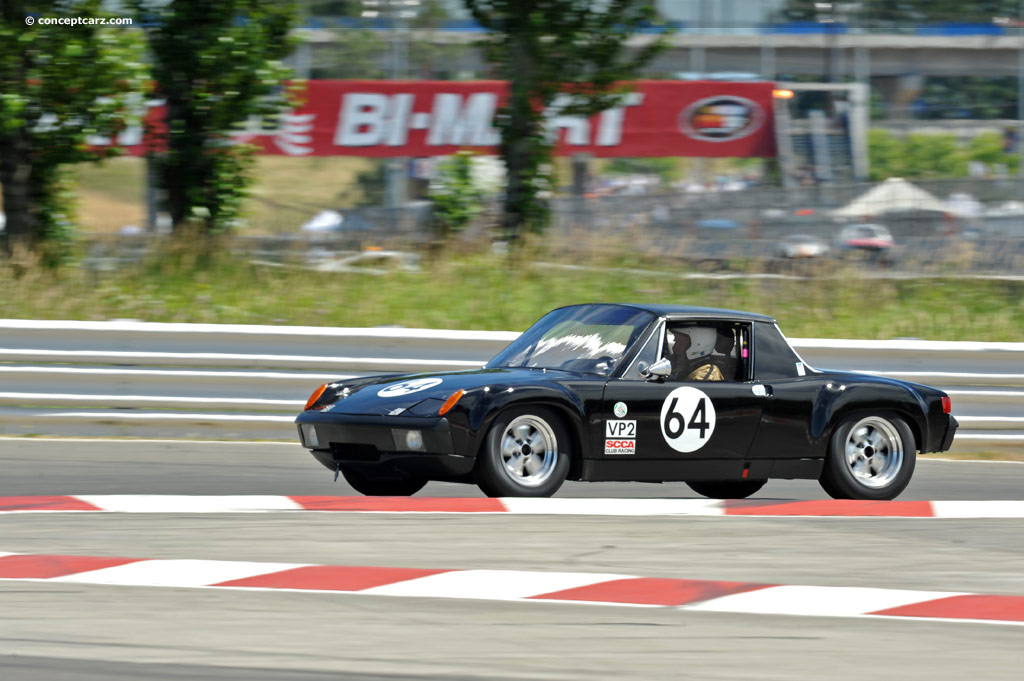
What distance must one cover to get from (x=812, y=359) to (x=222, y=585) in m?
6.90

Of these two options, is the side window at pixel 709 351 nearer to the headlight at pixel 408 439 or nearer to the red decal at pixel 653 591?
the headlight at pixel 408 439

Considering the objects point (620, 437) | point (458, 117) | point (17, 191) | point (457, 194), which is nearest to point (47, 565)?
point (620, 437)

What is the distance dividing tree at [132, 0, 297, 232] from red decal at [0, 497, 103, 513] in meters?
8.94

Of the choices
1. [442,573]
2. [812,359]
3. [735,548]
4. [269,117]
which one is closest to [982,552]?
[735,548]

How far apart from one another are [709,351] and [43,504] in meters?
3.80

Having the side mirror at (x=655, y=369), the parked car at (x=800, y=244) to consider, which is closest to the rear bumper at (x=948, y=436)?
the side mirror at (x=655, y=369)

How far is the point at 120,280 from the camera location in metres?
13.5

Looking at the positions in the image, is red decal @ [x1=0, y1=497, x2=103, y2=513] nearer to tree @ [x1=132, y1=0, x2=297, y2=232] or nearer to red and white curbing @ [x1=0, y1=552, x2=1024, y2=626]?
red and white curbing @ [x1=0, y1=552, x2=1024, y2=626]

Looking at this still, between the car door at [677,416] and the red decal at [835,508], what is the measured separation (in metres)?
0.38

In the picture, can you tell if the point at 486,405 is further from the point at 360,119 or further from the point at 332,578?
the point at 360,119

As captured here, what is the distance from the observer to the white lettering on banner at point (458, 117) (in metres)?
26.7

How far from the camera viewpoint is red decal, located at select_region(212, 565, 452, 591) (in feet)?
16.6

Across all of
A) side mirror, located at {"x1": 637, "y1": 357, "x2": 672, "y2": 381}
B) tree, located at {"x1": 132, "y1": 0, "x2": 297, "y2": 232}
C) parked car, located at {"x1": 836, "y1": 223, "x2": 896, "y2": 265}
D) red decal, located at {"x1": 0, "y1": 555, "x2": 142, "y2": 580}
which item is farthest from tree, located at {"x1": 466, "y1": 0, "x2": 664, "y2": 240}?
red decal, located at {"x1": 0, "y1": 555, "x2": 142, "y2": 580}

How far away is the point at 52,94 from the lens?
14.4 meters
